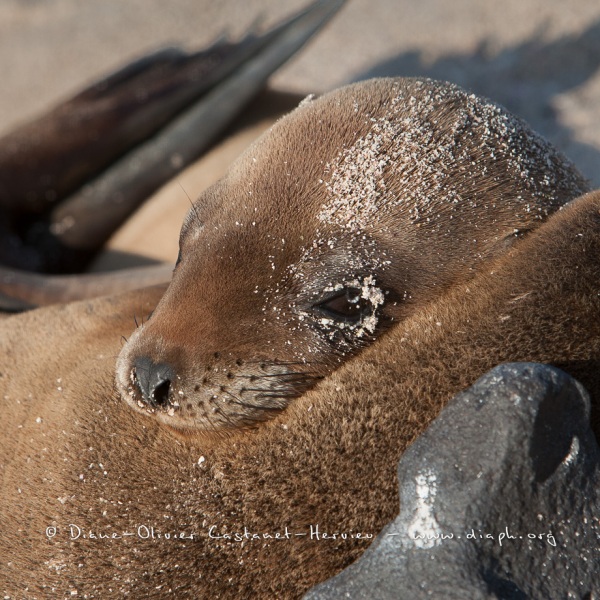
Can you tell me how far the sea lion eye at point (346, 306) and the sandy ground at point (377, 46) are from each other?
8.47 feet

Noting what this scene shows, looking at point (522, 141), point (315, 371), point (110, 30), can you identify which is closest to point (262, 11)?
point (110, 30)

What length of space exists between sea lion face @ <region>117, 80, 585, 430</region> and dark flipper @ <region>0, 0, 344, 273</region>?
8.36 feet

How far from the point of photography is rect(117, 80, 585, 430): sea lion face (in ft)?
7.72

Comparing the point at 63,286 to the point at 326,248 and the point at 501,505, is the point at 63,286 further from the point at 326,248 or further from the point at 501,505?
the point at 501,505

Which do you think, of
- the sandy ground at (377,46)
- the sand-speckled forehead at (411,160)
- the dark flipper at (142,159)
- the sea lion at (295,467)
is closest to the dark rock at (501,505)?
the sea lion at (295,467)

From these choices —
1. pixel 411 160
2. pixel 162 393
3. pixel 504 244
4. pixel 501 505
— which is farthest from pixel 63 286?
pixel 501 505

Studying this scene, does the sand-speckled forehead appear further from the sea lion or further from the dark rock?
the dark rock

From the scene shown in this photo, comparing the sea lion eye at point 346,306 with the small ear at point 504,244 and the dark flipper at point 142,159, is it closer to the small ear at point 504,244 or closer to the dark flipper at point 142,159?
the small ear at point 504,244

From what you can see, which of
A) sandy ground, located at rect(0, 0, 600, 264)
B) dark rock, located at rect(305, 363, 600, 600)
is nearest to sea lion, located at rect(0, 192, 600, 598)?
dark rock, located at rect(305, 363, 600, 600)

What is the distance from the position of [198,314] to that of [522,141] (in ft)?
3.77

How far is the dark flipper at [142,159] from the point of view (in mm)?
5098

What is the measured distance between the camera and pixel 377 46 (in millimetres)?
6320

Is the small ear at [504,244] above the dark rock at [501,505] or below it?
above

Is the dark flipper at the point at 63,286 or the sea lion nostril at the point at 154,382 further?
the dark flipper at the point at 63,286
